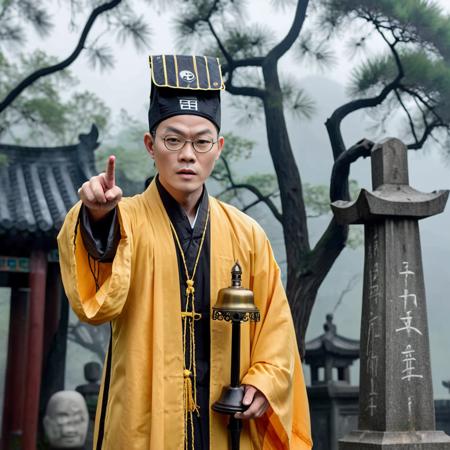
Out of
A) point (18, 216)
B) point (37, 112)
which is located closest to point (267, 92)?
point (18, 216)

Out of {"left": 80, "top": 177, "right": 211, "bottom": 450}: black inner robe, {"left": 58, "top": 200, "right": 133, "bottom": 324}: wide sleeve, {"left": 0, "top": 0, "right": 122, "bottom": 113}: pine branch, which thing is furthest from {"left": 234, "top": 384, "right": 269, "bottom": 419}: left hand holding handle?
{"left": 0, "top": 0, "right": 122, "bottom": 113}: pine branch

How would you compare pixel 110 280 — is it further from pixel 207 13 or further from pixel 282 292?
pixel 207 13

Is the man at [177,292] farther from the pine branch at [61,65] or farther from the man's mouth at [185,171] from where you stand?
the pine branch at [61,65]

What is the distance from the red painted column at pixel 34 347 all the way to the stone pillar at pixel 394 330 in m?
4.46

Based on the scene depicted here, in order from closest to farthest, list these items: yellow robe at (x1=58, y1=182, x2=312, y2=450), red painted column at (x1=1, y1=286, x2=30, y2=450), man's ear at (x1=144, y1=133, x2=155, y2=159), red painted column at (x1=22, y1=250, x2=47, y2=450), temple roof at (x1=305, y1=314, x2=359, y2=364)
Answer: yellow robe at (x1=58, y1=182, x2=312, y2=450) < man's ear at (x1=144, y1=133, x2=155, y2=159) < red painted column at (x1=22, y1=250, x2=47, y2=450) < red painted column at (x1=1, y1=286, x2=30, y2=450) < temple roof at (x1=305, y1=314, x2=359, y2=364)

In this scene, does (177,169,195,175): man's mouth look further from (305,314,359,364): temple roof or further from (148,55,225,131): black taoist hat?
(305,314,359,364): temple roof

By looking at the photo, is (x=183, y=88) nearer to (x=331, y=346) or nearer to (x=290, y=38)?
(x=290, y=38)

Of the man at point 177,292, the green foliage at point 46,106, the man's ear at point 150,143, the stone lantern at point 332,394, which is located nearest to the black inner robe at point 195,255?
the man at point 177,292

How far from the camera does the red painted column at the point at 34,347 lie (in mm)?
8781

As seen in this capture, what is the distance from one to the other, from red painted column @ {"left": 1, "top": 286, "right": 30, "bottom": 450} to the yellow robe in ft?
26.6

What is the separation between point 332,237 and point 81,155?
14.2 feet

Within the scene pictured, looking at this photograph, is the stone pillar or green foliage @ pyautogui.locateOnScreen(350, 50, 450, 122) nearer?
the stone pillar

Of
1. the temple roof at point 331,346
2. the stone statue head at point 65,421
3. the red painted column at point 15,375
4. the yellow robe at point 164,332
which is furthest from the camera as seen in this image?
the temple roof at point 331,346

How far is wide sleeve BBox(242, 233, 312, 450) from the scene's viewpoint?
7.48 feet
